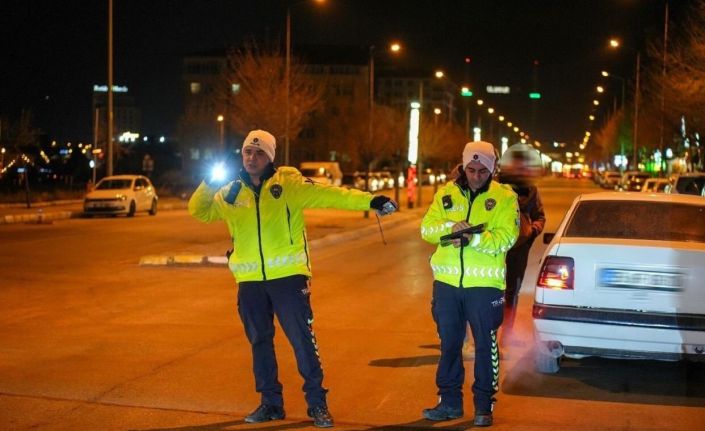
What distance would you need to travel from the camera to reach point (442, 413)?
671cm

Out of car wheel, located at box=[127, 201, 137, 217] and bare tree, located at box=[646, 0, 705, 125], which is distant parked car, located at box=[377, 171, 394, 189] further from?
car wheel, located at box=[127, 201, 137, 217]

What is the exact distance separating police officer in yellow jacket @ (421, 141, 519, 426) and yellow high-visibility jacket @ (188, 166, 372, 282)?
650 millimetres

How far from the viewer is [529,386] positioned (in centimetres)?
796

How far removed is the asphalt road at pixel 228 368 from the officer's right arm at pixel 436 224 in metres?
1.29

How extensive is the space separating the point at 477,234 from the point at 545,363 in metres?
2.29

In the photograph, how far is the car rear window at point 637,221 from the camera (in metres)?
8.43

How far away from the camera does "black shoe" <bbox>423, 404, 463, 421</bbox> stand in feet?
22.0

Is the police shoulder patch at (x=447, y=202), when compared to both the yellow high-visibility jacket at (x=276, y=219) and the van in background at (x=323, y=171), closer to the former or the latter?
the yellow high-visibility jacket at (x=276, y=219)

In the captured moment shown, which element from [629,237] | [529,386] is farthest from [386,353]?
[629,237]

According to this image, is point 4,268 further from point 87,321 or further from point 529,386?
point 529,386

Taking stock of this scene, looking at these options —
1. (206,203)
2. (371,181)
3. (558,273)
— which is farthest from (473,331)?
(371,181)

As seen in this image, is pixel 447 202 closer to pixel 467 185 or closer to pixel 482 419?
pixel 467 185

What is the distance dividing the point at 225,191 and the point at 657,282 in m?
3.44

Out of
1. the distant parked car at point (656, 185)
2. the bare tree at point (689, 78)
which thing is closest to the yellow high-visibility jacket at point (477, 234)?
the bare tree at point (689, 78)
